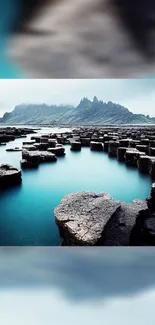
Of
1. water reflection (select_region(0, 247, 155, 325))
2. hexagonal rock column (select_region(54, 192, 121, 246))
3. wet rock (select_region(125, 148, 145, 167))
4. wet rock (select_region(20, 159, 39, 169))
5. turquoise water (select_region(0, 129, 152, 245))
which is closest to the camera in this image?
water reflection (select_region(0, 247, 155, 325))

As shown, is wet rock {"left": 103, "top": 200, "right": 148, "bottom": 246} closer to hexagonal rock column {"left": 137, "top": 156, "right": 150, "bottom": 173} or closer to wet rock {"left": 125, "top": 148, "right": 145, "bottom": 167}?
hexagonal rock column {"left": 137, "top": 156, "right": 150, "bottom": 173}

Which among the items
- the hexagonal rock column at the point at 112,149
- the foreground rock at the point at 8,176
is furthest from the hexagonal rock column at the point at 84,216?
the hexagonal rock column at the point at 112,149

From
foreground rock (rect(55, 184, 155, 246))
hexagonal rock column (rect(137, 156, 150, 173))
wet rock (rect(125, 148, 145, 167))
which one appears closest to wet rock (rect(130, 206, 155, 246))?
foreground rock (rect(55, 184, 155, 246))

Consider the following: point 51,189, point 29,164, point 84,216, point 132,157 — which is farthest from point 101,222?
point 132,157

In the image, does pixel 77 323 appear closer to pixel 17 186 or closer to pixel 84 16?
pixel 84 16

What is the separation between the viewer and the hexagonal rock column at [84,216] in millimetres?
2283

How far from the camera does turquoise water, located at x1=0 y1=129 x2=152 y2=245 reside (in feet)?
11.1

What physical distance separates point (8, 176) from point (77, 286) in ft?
13.6

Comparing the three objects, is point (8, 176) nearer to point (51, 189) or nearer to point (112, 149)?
point (51, 189)

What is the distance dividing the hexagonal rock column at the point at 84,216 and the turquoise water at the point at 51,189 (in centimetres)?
42

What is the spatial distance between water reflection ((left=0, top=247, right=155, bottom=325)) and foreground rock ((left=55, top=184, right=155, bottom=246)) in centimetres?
42

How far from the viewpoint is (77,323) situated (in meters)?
1.04

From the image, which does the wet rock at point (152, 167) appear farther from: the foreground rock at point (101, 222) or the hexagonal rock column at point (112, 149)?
the hexagonal rock column at point (112, 149)

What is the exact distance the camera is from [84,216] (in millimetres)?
2611
